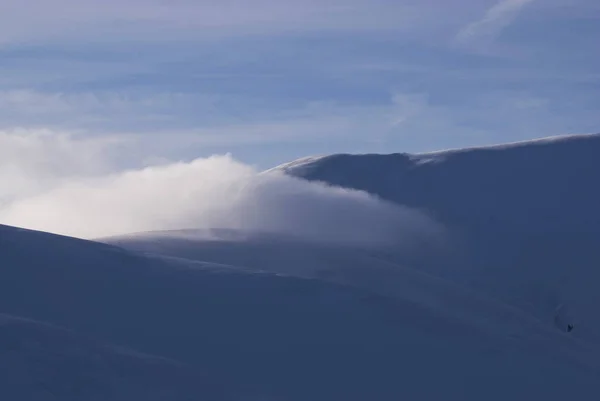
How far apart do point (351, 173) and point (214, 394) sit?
1644 inches

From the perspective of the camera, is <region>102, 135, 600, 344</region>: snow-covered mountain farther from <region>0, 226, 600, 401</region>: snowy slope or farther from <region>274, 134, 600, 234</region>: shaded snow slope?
<region>0, 226, 600, 401</region>: snowy slope

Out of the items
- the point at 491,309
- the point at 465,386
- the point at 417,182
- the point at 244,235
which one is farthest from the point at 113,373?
the point at 417,182

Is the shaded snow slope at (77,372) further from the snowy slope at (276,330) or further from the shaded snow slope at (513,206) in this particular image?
the shaded snow slope at (513,206)

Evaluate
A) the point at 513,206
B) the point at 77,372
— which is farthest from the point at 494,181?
the point at 77,372

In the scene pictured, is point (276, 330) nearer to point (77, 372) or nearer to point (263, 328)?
point (263, 328)

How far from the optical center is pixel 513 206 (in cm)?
4769

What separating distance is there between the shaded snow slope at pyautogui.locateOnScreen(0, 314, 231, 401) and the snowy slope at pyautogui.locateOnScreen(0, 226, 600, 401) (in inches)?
32.6

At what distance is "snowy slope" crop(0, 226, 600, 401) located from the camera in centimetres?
1427

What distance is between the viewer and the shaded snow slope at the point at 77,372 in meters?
11.3

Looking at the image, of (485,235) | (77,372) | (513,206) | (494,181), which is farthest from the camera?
(494,181)

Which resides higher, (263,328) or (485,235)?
(485,235)

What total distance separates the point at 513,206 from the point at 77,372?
127 feet

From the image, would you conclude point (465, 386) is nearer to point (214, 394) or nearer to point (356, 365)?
point (356, 365)

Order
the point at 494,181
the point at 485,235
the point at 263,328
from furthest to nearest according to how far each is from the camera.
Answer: the point at 494,181, the point at 485,235, the point at 263,328
